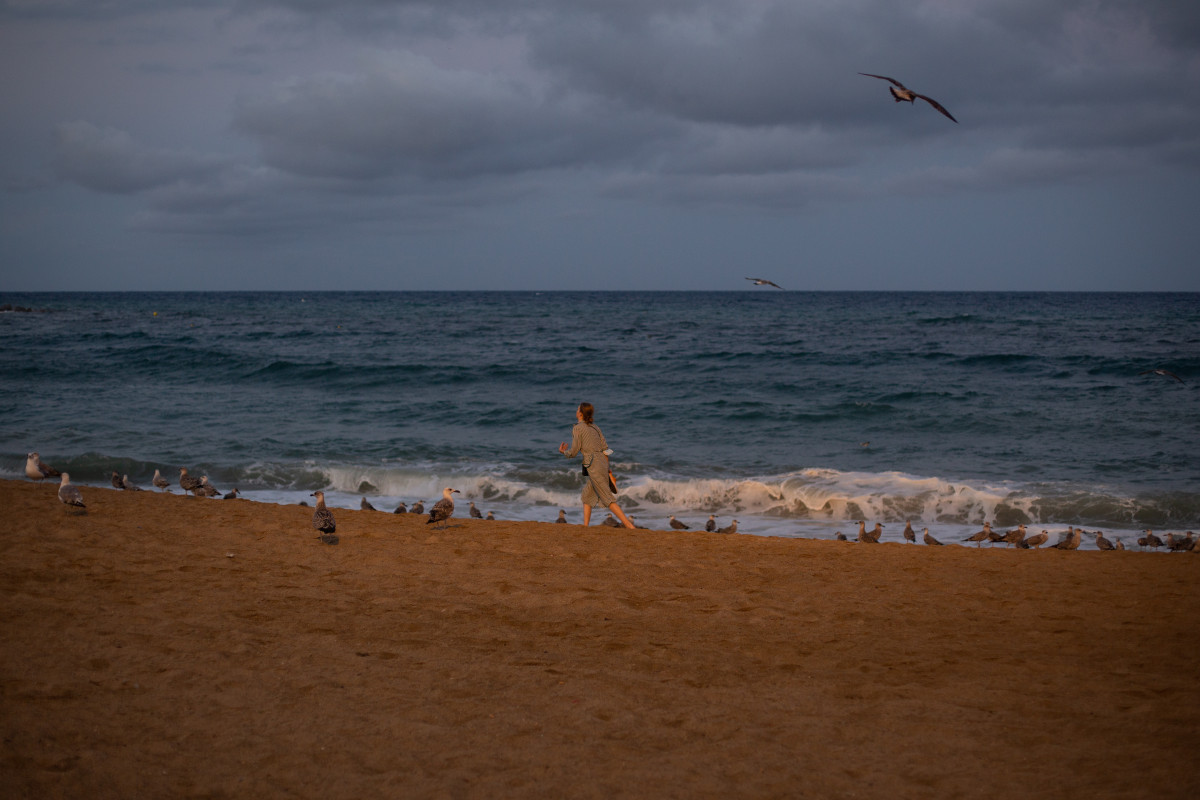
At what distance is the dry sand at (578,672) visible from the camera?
4.00m

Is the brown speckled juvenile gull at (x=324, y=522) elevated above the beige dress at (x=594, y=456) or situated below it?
below

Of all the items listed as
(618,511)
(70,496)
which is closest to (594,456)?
(618,511)

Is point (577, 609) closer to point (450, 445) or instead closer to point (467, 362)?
point (450, 445)

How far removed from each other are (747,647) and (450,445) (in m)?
12.7

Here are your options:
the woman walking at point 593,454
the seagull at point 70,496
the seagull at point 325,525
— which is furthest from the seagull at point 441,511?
the seagull at point 70,496

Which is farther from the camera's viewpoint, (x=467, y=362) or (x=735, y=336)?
(x=735, y=336)

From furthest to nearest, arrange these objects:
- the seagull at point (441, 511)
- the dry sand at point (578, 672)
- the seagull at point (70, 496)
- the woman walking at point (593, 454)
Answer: the woman walking at point (593, 454), the seagull at point (441, 511), the seagull at point (70, 496), the dry sand at point (578, 672)

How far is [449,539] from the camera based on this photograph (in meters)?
9.09

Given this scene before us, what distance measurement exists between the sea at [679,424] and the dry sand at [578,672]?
4742 mm

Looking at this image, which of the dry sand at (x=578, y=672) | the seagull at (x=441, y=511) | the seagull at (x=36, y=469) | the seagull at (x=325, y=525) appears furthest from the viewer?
the seagull at (x=36, y=469)

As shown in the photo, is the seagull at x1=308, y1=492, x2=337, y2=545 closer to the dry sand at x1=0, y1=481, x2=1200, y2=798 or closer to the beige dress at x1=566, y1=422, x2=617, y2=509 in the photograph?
the dry sand at x1=0, y1=481, x2=1200, y2=798

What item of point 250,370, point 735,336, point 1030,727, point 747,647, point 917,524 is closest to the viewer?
point 1030,727

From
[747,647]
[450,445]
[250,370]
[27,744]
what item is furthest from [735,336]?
[27,744]

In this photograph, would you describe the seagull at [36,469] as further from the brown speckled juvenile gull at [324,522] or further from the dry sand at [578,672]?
the brown speckled juvenile gull at [324,522]
